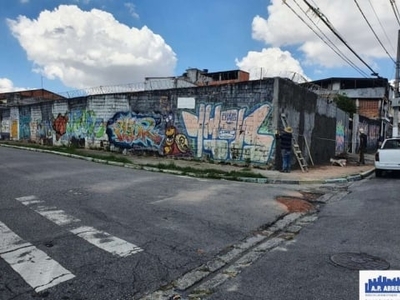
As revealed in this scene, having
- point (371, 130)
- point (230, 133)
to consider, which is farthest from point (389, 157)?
point (371, 130)

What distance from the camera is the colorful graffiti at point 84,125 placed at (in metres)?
22.5

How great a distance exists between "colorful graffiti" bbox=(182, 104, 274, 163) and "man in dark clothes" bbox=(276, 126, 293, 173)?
578 mm

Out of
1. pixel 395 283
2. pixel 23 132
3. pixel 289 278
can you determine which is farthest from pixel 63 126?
pixel 395 283

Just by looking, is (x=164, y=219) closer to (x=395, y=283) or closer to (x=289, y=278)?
(x=289, y=278)

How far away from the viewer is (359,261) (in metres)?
5.05

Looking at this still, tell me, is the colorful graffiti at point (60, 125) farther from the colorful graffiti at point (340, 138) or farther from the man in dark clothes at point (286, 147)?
the colorful graffiti at point (340, 138)

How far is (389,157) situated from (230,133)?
6133mm

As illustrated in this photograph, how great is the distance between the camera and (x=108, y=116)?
2177 cm

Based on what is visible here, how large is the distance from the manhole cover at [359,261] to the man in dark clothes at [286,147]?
9.44 metres

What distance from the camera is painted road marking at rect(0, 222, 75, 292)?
4203mm

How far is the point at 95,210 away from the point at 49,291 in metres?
3.38

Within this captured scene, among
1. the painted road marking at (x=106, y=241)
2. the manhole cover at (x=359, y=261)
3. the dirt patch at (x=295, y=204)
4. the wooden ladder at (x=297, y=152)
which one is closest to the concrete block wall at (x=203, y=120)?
the wooden ladder at (x=297, y=152)

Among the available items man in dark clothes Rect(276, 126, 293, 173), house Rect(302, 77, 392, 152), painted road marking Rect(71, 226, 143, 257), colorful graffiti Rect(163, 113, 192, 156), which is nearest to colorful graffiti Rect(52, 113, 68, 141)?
colorful graffiti Rect(163, 113, 192, 156)

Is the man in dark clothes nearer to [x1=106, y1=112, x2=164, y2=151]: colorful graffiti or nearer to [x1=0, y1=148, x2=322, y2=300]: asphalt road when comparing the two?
[x1=0, y1=148, x2=322, y2=300]: asphalt road
